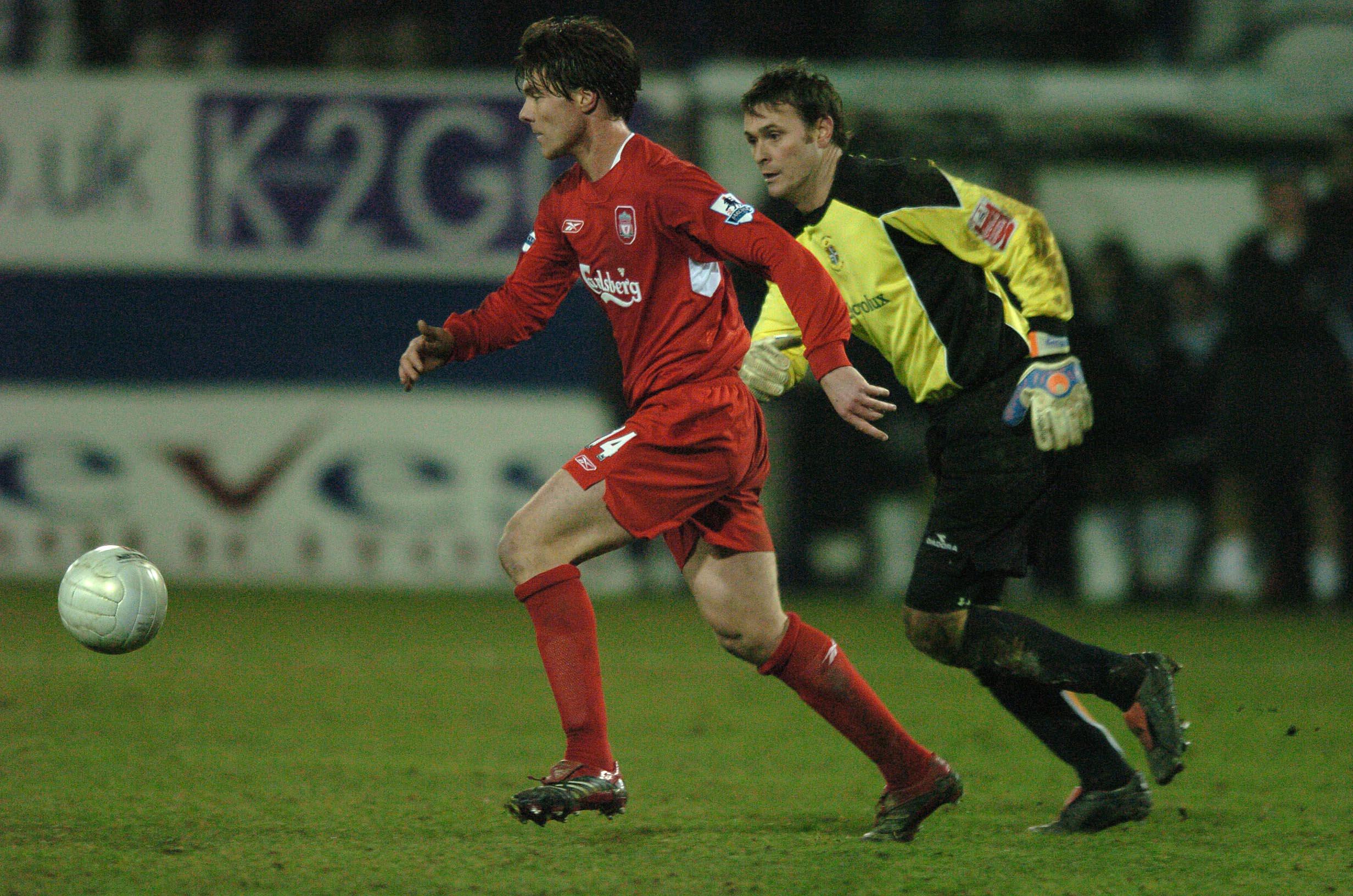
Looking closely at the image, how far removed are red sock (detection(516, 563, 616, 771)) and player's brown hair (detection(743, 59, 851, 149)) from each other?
1.31 metres

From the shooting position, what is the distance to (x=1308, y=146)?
10.9 meters

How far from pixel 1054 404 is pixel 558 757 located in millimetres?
Answer: 2110

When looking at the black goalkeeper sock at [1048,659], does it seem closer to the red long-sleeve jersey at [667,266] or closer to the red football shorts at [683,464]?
the red football shorts at [683,464]

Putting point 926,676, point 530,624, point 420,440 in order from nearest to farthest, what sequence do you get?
1. point 926,676
2. point 530,624
3. point 420,440

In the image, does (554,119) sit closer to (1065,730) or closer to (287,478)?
(1065,730)

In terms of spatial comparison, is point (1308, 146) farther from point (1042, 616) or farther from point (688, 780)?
point (688, 780)

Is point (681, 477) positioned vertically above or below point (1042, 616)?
above

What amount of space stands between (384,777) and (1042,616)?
5.43m

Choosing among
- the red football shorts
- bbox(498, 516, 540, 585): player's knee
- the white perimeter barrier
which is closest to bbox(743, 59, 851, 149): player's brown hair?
the red football shorts

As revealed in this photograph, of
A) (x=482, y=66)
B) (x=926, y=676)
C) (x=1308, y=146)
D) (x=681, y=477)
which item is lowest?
(x=926, y=676)

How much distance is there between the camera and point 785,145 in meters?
4.23

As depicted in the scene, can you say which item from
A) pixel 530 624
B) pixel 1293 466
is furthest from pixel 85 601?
pixel 1293 466

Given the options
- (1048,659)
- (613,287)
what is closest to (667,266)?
(613,287)

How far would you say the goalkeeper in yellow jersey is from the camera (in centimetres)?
423
